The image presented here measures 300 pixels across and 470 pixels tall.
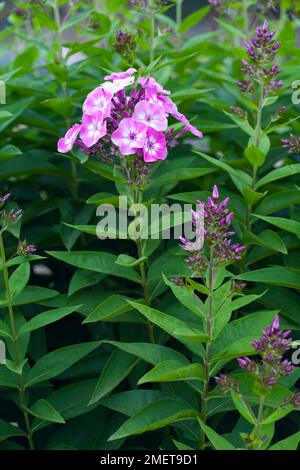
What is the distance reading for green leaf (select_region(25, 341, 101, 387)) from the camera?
2051 millimetres

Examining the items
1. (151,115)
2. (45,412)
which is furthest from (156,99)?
(45,412)

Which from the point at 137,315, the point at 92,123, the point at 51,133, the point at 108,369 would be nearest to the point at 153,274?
the point at 137,315

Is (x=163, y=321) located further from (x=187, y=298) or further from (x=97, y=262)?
(x=97, y=262)

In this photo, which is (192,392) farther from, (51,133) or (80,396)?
(51,133)

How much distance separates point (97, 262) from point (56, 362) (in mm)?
303

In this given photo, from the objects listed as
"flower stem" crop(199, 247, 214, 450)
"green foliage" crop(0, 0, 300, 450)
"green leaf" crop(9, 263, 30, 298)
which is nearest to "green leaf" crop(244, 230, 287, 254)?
"green foliage" crop(0, 0, 300, 450)

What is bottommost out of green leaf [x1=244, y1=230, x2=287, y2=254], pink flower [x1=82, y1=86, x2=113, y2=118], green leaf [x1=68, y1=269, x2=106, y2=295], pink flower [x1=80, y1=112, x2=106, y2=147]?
green leaf [x1=68, y1=269, x2=106, y2=295]

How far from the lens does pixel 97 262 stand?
6.91ft

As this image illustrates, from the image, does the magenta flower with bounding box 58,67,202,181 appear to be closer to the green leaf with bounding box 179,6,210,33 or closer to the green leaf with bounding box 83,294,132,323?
the green leaf with bounding box 83,294,132,323

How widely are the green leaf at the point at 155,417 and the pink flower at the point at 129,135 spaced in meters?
0.65

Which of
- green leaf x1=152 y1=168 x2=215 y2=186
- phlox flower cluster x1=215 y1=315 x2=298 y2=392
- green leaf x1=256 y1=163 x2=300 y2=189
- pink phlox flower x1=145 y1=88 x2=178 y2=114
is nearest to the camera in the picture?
phlox flower cluster x1=215 y1=315 x2=298 y2=392

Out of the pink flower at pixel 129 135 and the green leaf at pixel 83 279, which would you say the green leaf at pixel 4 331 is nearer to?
the green leaf at pixel 83 279

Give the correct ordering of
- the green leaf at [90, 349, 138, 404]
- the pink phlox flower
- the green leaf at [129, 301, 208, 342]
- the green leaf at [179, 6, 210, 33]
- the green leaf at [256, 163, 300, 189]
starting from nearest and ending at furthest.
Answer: the green leaf at [129, 301, 208, 342] < the pink phlox flower < the green leaf at [90, 349, 138, 404] < the green leaf at [256, 163, 300, 189] < the green leaf at [179, 6, 210, 33]

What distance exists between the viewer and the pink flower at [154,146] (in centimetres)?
186
